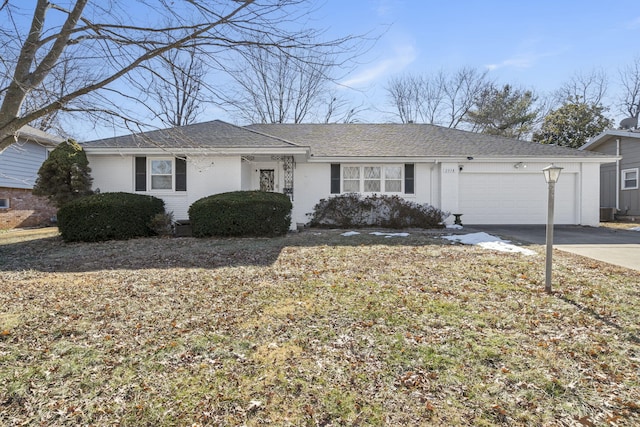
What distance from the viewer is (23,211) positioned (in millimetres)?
14906

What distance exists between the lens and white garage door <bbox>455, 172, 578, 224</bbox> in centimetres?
1327

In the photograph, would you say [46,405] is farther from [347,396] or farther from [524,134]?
[524,134]

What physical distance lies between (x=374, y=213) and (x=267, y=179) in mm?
4359

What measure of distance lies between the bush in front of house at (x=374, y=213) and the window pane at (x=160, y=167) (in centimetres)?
545

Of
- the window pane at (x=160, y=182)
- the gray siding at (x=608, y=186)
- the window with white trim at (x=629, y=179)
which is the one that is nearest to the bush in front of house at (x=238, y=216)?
the window pane at (x=160, y=182)

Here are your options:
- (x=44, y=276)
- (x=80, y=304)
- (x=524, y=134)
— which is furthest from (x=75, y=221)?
(x=524, y=134)

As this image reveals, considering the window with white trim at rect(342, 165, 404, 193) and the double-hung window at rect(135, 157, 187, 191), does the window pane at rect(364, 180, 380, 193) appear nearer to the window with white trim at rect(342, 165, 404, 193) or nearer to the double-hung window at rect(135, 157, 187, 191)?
the window with white trim at rect(342, 165, 404, 193)

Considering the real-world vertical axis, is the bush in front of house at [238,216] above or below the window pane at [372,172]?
below

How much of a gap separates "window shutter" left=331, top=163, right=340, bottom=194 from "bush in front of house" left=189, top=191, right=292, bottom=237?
3807 mm

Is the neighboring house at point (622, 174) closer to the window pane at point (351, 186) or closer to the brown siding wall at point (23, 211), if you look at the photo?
the window pane at point (351, 186)

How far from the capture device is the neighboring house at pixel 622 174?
15727mm

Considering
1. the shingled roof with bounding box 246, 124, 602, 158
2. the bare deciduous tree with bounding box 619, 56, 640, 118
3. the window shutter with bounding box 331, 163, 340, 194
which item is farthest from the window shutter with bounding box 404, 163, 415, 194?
the bare deciduous tree with bounding box 619, 56, 640, 118

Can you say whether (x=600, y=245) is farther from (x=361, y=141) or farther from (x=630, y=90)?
(x=630, y=90)

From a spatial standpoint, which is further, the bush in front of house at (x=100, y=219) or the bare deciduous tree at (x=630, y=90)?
the bare deciduous tree at (x=630, y=90)
